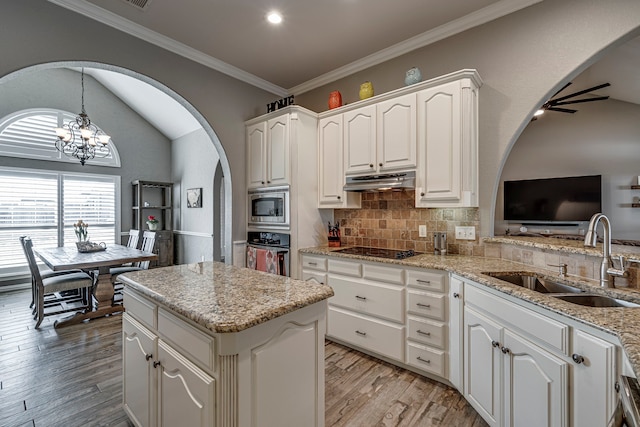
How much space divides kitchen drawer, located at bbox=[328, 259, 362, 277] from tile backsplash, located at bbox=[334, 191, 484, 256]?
60 centimetres

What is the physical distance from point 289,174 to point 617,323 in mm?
2454

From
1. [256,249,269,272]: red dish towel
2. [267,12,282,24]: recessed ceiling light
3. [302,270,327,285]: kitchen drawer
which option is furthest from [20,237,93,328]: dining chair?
[267,12,282,24]: recessed ceiling light

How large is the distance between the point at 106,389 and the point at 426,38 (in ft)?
12.9

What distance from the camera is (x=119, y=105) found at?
228 inches

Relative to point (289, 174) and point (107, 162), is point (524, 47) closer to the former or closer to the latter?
point (289, 174)

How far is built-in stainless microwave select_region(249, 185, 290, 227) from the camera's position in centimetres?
287

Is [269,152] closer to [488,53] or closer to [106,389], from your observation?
[488,53]

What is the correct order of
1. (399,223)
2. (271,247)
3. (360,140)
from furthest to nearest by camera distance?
(271,247) → (399,223) → (360,140)

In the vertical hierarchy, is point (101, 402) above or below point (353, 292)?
below

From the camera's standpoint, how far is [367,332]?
2.41 m

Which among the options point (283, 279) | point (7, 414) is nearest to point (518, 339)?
point (283, 279)

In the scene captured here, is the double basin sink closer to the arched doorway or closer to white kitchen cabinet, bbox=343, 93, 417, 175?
white kitchen cabinet, bbox=343, 93, 417, 175

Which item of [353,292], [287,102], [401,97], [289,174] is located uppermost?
[287,102]

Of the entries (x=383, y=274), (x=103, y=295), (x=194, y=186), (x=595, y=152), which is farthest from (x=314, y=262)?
(x=595, y=152)
